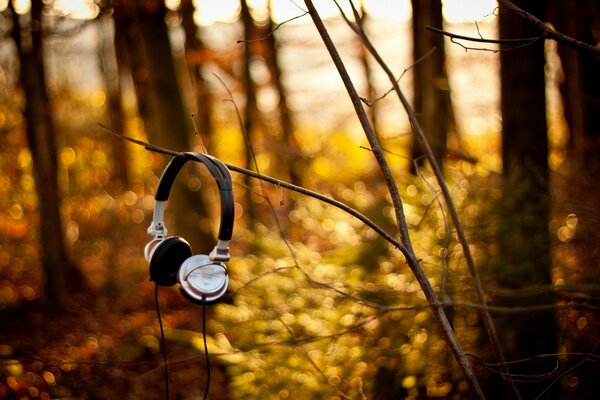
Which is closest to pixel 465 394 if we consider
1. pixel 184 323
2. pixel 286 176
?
pixel 184 323

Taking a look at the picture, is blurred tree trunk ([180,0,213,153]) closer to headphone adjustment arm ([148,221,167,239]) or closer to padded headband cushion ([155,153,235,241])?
headphone adjustment arm ([148,221,167,239])

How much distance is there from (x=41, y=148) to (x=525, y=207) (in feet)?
20.5

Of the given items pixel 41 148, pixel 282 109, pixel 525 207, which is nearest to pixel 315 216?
pixel 525 207

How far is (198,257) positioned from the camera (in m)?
1.63

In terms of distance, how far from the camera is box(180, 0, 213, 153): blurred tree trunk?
1170 cm

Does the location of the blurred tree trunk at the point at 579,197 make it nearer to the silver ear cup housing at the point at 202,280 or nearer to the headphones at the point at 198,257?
the headphones at the point at 198,257

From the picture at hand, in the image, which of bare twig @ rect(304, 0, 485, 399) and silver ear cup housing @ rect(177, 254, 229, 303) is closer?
silver ear cup housing @ rect(177, 254, 229, 303)

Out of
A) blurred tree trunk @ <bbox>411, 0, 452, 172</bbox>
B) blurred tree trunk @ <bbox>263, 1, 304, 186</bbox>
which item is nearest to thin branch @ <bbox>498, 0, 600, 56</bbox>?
blurred tree trunk @ <bbox>411, 0, 452, 172</bbox>

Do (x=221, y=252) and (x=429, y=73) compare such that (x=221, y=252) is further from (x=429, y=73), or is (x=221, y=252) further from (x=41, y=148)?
(x=41, y=148)

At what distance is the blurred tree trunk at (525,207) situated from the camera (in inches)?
153

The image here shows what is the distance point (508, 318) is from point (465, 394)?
27.2 inches

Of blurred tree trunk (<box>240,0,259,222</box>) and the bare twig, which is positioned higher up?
blurred tree trunk (<box>240,0,259,222</box>)

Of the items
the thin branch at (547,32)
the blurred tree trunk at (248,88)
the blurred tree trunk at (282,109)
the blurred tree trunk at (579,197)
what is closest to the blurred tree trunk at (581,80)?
the blurred tree trunk at (579,197)

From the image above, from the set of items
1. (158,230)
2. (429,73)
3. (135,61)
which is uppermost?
(135,61)
